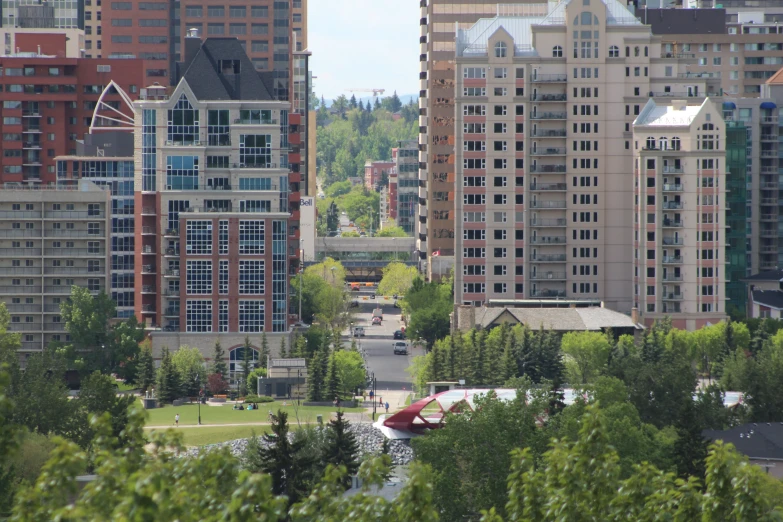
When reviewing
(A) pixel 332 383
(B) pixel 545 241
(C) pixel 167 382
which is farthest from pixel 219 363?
(B) pixel 545 241

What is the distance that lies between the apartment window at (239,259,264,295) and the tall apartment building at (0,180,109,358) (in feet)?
55.3

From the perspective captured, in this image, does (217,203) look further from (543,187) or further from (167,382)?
(543,187)

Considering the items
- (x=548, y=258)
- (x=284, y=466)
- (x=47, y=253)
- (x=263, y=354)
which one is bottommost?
(x=284, y=466)

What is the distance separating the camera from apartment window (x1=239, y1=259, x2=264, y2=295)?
181875 mm

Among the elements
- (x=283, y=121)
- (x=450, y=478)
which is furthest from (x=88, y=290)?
(x=450, y=478)

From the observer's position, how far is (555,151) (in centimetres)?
19575

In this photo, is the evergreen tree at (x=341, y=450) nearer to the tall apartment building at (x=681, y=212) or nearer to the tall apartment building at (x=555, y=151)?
the tall apartment building at (x=681, y=212)

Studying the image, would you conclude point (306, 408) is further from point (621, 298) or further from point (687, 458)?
point (687, 458)

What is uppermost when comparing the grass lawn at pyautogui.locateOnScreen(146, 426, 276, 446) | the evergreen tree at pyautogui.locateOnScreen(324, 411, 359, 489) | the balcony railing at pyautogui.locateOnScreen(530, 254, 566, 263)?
the balcony railing at pyautogui.locateOnScreen(530, 254, 566, 263)

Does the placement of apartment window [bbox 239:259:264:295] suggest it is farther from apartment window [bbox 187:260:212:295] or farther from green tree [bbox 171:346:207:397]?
green tree [bbox 171:346:207:397]

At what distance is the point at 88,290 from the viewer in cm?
18325

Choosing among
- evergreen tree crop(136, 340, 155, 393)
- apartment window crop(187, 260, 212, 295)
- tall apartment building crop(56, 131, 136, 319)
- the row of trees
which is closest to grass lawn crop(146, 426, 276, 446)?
evergreen tree crop(136, 340, 155, 393)

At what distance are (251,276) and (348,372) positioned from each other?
18.1m

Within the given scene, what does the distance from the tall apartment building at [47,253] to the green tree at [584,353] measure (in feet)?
182
